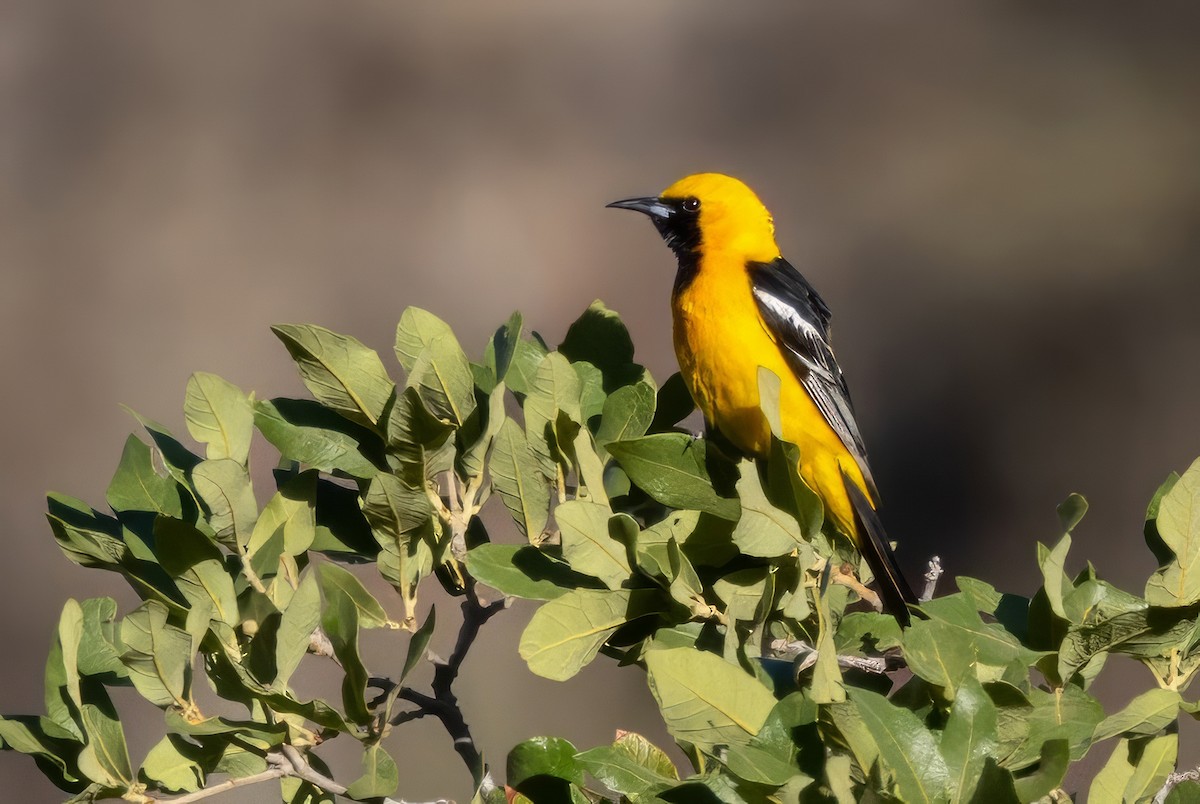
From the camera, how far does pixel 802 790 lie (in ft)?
2.68

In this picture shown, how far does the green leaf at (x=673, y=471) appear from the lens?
3.71 feet

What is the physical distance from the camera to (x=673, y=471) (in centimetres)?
116

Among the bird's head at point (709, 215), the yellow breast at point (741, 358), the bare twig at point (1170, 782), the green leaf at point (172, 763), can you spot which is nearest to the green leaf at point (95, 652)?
the green leaf at point (172, 763)

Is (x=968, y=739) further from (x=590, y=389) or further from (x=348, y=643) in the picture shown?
(x=590, y=389)

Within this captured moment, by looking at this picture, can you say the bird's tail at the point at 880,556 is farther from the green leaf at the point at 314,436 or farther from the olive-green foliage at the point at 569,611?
the green leaf at the point at 314,436

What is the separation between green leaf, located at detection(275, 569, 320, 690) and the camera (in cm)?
94

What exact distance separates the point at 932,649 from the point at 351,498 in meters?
0.62

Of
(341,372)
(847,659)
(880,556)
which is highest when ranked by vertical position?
(341,372)

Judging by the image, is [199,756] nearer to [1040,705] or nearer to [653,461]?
[653,461]

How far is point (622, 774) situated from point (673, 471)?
34 centimetres

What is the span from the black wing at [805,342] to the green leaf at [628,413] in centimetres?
131

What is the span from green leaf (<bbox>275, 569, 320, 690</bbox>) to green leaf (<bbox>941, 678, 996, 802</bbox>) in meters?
0.48

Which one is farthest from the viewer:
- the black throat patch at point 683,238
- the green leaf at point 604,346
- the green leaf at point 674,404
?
the black throat patch at point 683,238

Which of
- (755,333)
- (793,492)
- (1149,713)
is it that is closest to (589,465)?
(793,492)
